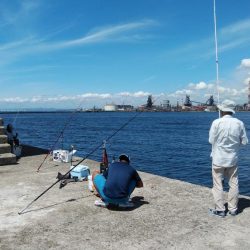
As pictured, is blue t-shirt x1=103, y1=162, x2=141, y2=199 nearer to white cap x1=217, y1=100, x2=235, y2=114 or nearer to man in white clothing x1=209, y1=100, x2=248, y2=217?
man in white clothing x1=209, y1=100, x2=248, y2=217

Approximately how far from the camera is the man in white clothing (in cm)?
636

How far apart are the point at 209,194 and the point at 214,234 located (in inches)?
86.8

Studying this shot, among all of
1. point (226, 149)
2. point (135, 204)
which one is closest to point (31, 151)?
point (135, 204)

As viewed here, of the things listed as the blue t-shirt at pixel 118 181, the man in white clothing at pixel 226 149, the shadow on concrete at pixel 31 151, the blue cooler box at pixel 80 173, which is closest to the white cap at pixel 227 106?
the man in white clothing at pixel 226 149

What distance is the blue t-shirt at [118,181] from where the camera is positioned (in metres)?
6.70

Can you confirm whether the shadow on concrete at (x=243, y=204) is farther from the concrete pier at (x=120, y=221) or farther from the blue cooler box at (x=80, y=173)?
the blue cooler box at (x=80, y=173)

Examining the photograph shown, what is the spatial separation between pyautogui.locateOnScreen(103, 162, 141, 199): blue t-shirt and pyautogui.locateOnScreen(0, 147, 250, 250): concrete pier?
0.34 metres

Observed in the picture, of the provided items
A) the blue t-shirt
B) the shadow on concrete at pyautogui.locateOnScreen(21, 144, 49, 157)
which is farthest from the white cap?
the shadow on concrete at pyautogui.locateOnScreen(21, 144, 49, 157)

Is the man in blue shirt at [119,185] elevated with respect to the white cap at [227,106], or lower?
lower

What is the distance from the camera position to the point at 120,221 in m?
6.23

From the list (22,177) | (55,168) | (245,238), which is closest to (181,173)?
(55,168)

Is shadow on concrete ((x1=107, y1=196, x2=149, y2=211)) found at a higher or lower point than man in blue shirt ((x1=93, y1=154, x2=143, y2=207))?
lower

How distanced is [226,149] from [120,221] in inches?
86.8

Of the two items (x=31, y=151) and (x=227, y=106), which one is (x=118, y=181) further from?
(x=31, y=151)
